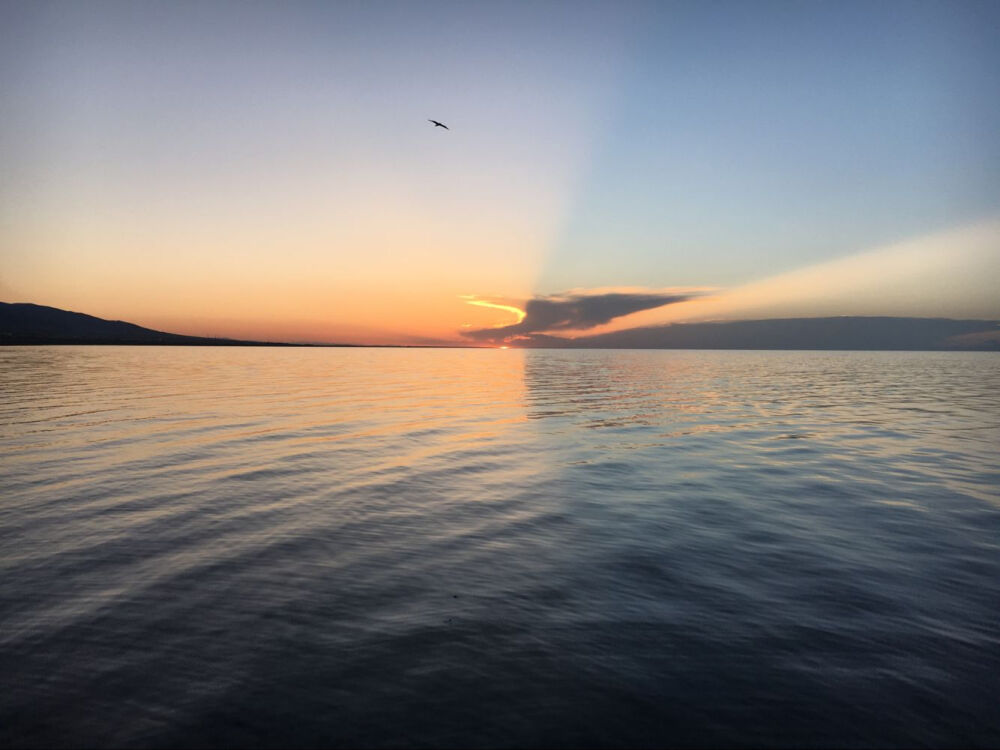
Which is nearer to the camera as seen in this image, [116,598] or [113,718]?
[113,718]

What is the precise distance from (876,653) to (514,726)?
475 cm

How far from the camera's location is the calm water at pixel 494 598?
5492mm

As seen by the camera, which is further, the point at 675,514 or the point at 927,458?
the point at 927,458

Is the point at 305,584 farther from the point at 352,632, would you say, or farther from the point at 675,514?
the point at 675,514

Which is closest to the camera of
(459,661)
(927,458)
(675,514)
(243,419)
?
(459,661)

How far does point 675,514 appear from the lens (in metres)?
13.0

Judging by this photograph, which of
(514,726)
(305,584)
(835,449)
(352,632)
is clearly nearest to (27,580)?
(305,584)

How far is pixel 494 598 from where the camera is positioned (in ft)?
27.4

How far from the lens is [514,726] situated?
5352 mm

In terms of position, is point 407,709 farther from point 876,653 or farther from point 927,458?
point 927,458

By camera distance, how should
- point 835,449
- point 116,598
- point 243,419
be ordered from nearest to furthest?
point 116,598 → point 835,449 → point 243,419

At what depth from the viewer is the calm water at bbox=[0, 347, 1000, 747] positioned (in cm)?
549

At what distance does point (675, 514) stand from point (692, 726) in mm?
7971

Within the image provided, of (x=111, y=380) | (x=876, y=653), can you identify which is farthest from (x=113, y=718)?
(x=111, y=380)
